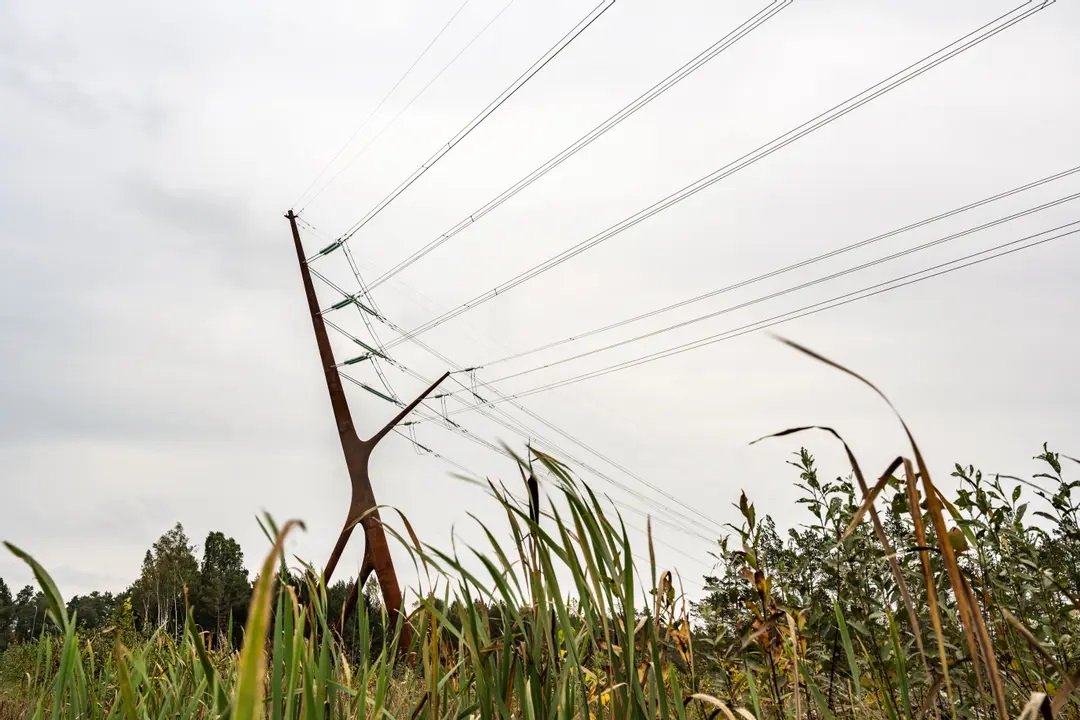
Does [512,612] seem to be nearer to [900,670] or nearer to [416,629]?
[416,629]

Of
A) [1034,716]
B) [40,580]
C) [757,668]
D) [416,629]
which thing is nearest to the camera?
[1034,716]

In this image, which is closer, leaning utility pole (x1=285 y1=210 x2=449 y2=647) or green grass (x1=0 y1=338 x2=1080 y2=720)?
green grass (x1=0 y1=338 x2=1080 y2=720)

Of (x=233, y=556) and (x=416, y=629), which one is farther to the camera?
(x=233, y=556)

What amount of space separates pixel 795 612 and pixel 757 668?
20 centimetres

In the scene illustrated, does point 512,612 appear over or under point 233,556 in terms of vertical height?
under

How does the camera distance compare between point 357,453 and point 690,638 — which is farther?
point 357,453

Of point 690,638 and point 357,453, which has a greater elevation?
point 357,453

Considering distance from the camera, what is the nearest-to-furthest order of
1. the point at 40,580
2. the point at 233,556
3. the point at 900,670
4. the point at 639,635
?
the point at 40,580 → the point at 900,670 → the point at 639,635 → the point at 233,556

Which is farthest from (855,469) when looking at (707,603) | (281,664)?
(707,603)

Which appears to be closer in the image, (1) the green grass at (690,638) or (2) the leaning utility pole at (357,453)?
(1) the green grass at (690,638)

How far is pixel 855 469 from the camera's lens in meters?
0.77

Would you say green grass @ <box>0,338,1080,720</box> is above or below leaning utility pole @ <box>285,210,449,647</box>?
below

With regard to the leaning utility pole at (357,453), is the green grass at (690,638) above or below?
below

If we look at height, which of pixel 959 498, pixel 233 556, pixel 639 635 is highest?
pixel 233 556
